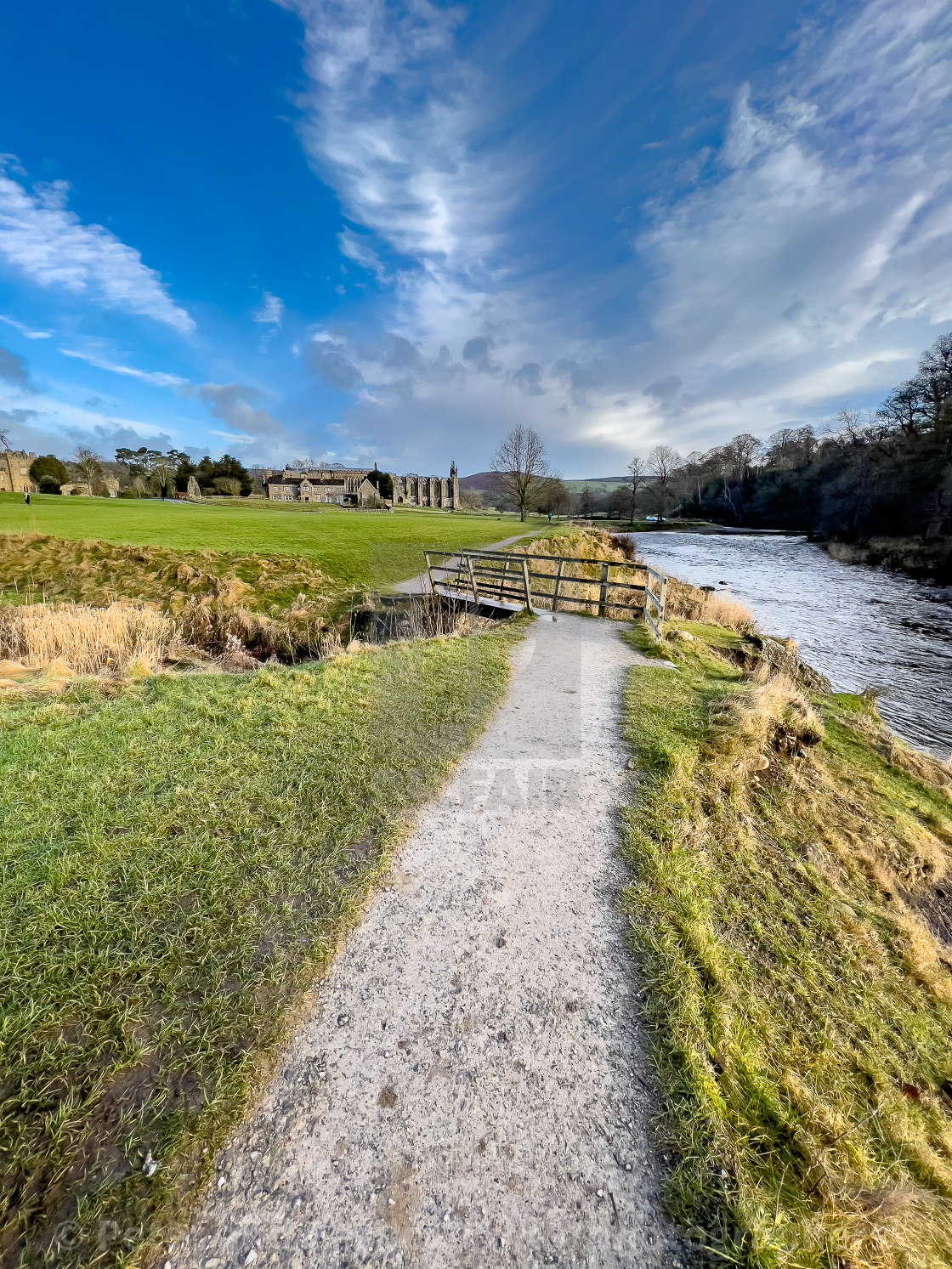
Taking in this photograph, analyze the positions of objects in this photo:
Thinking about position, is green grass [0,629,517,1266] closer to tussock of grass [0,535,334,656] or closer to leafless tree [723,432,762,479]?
tussock of grass [0,535,334,656]

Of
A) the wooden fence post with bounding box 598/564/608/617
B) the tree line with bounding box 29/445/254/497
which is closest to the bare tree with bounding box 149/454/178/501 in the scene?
the tree line with bounding box 29/445/254/497

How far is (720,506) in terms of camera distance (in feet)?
233

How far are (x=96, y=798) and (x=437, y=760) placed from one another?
10.3ft

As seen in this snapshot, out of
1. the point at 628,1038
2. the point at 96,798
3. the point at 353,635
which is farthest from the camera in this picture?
the point at 353,635

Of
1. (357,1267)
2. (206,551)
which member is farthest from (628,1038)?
(206,551)

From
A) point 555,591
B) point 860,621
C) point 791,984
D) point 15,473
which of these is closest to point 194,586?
point 555,591

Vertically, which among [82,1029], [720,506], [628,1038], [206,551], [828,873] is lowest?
[828,873]

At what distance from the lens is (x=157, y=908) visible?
10.4 ft

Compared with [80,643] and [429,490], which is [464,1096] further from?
[429,490]

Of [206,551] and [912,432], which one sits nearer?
[206,551]

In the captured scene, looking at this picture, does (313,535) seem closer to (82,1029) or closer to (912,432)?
(82,1029)

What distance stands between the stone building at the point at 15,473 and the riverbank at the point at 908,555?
72799mm

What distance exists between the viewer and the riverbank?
25625 mm

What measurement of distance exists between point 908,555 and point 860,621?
17374 mm
